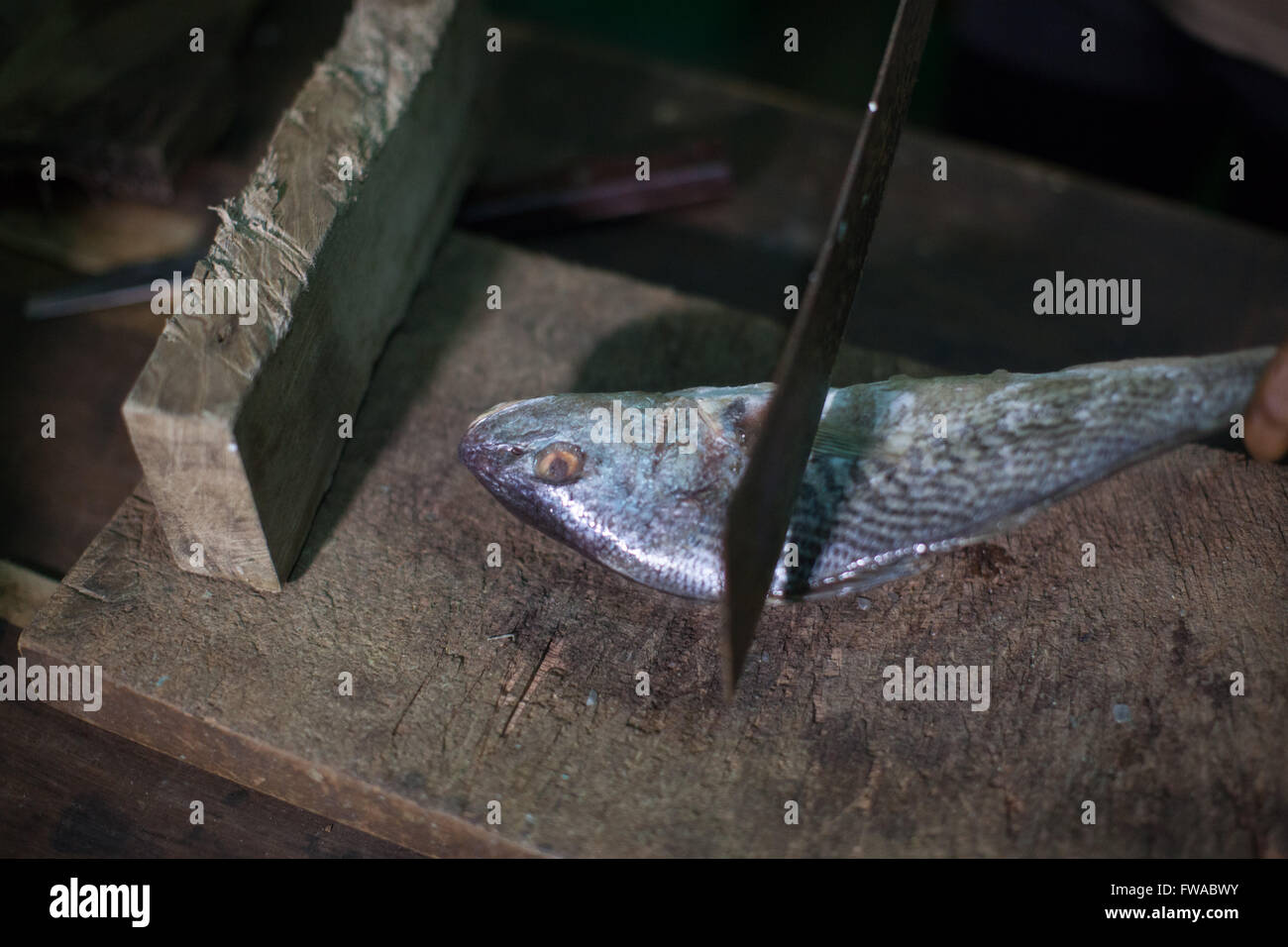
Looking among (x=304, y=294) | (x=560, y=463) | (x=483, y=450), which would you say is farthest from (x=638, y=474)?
(x=304, y=294)

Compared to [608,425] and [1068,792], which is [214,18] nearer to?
[608,425]

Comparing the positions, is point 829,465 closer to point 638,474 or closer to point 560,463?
point 638,474

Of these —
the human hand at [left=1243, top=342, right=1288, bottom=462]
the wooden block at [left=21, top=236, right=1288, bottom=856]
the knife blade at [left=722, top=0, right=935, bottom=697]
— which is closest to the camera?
the knife blade at [left=722, top=0, right=935, bottom=697]

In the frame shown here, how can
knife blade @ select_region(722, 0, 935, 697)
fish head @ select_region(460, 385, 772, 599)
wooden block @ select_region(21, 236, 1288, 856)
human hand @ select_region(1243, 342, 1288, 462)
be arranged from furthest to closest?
human hand @ select_region(1243, 342, 1288, 462) → fish head @ select_region(460, 385, 772, 599) → wooden block @ select_region(21, 236, 1288, 856) → knife blade @ select_region(722, 0, 935, 697)

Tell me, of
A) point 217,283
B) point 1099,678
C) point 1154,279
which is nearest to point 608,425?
point 217,283

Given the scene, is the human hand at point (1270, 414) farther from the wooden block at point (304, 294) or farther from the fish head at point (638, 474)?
the wooden block at point (304, 294)

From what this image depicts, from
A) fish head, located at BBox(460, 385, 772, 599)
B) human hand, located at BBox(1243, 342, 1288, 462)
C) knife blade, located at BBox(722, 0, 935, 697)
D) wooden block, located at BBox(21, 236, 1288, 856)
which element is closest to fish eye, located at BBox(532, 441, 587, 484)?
fish head, located at BBox(460, 385, 772, 599)

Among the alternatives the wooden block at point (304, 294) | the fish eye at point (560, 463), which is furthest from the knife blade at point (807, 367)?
the wooden block at point (304, 294)

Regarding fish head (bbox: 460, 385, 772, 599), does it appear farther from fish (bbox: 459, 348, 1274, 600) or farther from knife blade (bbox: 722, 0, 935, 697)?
knife blade (bbox: 722, 0, 935, 697)
